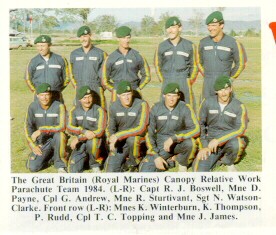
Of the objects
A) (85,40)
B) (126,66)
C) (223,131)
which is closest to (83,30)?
(85,40)

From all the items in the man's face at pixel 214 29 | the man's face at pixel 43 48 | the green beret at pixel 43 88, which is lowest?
the green beret at pixel 43 88

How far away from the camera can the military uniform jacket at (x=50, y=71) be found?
7590 mm

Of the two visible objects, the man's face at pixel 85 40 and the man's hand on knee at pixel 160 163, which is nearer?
the man's hand on knee at pixel 160 163

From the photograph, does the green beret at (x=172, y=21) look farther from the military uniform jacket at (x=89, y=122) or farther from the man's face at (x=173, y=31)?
the military uniform jacket at (x=89, y=122)

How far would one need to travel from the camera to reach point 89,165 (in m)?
7.51

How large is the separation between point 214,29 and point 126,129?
0.74 metres

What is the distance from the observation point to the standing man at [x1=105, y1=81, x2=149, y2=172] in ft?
24.6

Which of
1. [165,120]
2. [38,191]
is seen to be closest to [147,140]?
[165,120]

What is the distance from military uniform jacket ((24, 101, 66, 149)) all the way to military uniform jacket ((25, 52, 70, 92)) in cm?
11

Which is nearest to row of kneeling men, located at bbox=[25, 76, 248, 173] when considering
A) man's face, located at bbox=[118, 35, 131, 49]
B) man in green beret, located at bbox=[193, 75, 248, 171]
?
man in green beret, located at bbox=[193, 75, 248, 171]

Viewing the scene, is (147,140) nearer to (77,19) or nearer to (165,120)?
(165,120)

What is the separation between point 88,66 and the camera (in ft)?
25.0

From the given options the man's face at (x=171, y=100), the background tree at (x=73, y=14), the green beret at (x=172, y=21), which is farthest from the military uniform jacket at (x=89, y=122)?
the green beret at (x=172, y=21)

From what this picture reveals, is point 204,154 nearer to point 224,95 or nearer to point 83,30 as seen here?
point 224,95
